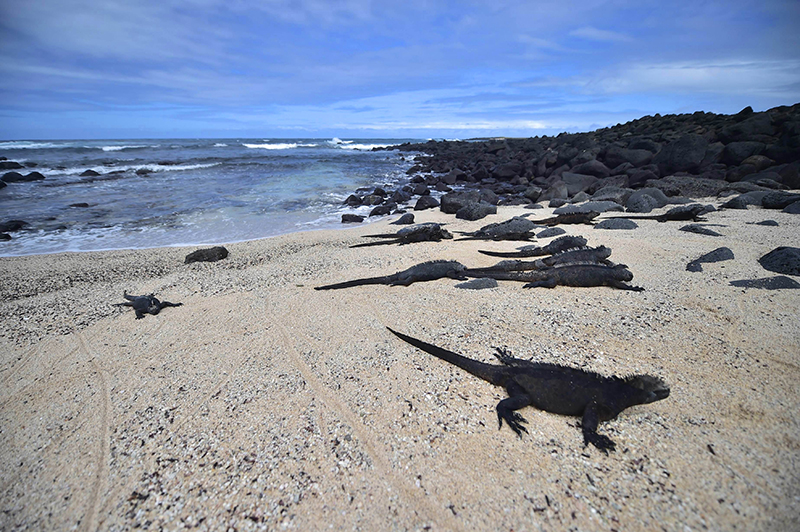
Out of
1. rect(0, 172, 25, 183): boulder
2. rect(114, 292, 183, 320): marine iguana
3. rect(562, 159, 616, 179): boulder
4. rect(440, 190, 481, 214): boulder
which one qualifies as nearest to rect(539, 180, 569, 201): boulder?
rect(562, 159, 616, 179): boulder

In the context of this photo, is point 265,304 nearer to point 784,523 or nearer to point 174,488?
point 174,488

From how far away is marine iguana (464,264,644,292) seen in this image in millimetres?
4883

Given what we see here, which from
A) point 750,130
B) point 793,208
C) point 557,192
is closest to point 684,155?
point 750,130

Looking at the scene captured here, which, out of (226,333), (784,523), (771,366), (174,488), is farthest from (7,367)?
(771,366)

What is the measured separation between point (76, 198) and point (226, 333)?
720 inches

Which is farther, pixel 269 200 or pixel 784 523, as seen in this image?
pixel 269 200

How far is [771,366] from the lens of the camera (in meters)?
2.94

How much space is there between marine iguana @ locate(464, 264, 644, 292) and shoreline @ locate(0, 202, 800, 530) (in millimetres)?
228

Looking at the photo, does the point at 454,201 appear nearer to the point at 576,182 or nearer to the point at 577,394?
the point at 576,182

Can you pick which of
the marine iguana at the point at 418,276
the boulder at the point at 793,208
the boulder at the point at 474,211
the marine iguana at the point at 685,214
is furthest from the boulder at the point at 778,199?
the marine iguana at the point at 418,276

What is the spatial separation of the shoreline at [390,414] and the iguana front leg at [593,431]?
0.21ft

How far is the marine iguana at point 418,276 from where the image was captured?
5.57m

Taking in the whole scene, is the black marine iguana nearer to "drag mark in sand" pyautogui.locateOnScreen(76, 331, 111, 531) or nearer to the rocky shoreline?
"drag mark in sand" pyautogui.locateOnScreen(76, 331, 111, 531)

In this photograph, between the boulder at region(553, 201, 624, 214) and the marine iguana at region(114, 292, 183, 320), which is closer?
the marine iguana at region(114, 292, 183, 320)
